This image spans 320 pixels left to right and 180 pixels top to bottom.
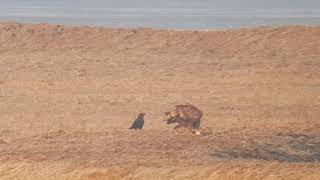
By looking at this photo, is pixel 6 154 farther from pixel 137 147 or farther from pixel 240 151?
pixel 240 151

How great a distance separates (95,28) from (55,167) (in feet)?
75.9

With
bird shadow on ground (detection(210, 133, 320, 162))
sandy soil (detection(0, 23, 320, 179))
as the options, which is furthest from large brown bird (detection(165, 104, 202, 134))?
bird shadow on ground (detection(210, 133, 320, 162))

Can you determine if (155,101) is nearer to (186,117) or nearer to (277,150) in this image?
(186,117)

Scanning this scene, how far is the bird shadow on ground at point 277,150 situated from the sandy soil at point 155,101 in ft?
0.07

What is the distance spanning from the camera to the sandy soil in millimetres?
11156

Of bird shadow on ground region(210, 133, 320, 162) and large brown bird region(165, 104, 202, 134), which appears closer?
bird shadow on ground region(210, 133, 320, 162)

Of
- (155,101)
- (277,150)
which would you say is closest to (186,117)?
(277,150)

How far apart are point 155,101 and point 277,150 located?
989cm

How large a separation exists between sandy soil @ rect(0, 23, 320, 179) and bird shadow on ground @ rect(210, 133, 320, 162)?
0.02 meters

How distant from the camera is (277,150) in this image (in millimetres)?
12797

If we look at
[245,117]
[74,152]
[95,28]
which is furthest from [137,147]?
[95,28]

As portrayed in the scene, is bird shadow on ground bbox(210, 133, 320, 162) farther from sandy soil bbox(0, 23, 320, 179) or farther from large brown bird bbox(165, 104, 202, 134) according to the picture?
large brown bird bbox(165, 104, 202, 134)

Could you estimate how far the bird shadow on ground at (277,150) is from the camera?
1227 cm

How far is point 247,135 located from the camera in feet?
45.7
